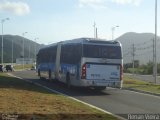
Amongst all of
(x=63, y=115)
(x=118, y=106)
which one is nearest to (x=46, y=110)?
(x=63, y=115)

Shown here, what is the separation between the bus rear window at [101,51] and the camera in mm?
28828

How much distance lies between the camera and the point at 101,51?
2897 cm

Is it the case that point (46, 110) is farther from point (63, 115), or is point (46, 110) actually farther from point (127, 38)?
point (127, 38)

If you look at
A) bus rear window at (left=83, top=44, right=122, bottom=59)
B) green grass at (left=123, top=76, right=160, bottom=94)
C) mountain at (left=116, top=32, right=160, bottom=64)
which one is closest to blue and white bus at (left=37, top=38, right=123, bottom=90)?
bus rear window at (left=83, top=44, right=122, bottom=59)

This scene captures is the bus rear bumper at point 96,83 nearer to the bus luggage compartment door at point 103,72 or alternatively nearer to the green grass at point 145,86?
the bus luggage compartment door at point 103,72

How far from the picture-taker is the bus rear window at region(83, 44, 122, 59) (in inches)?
1135

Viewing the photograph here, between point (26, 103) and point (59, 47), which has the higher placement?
point (59, 47)

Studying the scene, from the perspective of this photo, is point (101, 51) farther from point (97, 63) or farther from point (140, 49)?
point (140, 49)

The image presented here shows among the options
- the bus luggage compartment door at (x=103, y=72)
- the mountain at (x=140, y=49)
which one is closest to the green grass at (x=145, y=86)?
the bus luggage compartment door at (x=103, y=72)

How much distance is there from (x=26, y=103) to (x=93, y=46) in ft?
37.3

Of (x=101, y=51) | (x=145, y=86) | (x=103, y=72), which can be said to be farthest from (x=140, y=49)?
(x=103, y=72)

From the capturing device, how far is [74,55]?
100 feet

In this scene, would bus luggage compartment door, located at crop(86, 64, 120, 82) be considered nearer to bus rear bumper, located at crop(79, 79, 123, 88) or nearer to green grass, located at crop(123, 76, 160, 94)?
bus rear bumper, located at crop(79, 79, 123, 88)

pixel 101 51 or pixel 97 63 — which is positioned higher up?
pixel 101 51
